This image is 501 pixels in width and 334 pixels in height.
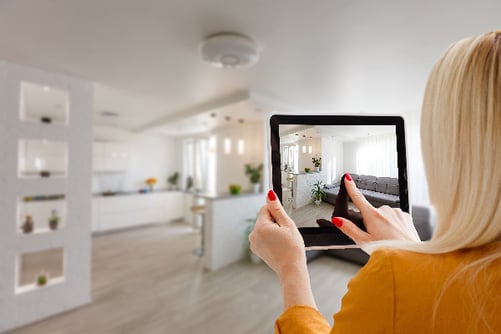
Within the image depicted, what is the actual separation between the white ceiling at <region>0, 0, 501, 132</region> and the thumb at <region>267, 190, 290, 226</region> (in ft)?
1.64

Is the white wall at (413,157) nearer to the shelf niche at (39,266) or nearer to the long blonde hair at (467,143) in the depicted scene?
the long blonde hair at (467,143)

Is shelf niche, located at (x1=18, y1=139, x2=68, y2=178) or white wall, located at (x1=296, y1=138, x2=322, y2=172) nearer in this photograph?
white wall, located at (x1=296, y1=138, x2=322, y2=172)

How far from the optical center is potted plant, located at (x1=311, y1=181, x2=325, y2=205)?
1.42ft

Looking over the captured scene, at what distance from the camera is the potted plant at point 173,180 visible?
6.25 meters

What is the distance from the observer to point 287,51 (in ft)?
5.66

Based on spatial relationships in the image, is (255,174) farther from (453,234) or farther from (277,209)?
(453,234)

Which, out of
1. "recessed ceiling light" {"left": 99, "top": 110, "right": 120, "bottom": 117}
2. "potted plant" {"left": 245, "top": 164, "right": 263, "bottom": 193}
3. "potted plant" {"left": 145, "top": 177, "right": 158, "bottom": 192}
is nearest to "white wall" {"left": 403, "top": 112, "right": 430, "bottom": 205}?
"potted plant" {"left": 245, "top": 164, "right": 263, "bottom": 193}

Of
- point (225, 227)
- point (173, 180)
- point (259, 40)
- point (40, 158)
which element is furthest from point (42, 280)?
point (173, 180)

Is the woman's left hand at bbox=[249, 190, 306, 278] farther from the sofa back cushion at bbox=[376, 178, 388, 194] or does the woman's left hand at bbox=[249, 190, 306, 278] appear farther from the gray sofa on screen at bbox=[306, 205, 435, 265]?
the sofa back cushion at bbox=[376, 178, 388, 194]

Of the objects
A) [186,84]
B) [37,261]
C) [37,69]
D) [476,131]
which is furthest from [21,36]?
[37,261]

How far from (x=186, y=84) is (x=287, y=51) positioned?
1168 millimetres

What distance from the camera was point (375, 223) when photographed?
1.39ft

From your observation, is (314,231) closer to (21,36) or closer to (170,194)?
(21,36)

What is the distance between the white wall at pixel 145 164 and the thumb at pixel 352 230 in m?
5.75
